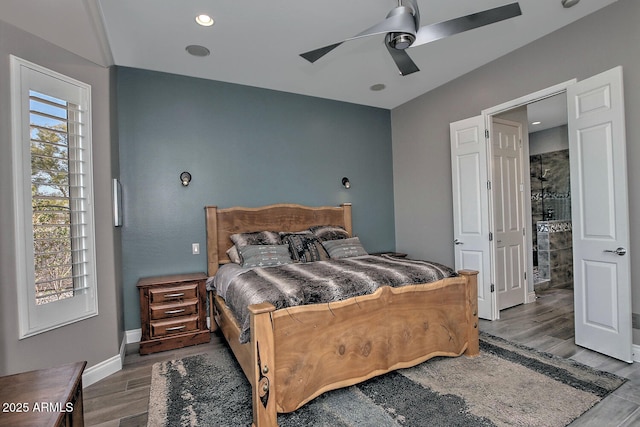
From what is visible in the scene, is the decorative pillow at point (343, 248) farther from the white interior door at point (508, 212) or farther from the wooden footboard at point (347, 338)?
the white interior door at point (508, 212)

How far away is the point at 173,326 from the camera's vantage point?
10.5 ft

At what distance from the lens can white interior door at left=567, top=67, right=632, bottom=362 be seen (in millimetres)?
2605

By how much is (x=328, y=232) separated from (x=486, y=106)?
8.07ft

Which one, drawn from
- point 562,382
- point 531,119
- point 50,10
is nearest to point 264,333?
point 562,382

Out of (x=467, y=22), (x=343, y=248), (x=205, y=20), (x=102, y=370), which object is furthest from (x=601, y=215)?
(x=102, y=370)

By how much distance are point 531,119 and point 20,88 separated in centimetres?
695

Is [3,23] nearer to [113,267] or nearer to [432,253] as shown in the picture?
[113,267]

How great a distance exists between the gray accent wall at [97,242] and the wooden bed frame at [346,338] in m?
1.00

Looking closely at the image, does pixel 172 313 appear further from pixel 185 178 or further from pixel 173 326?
pixel 185 178

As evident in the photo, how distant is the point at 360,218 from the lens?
→ 493 centimetres

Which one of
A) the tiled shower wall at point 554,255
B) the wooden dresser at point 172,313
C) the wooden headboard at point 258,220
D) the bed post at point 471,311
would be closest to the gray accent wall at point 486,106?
the wooden headboard at point 258,220

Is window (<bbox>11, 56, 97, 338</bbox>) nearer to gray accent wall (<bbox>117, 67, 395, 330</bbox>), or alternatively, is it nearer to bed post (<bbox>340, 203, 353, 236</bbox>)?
gray accent wall (<bbox>117, 67, 395, 330</bbox>)

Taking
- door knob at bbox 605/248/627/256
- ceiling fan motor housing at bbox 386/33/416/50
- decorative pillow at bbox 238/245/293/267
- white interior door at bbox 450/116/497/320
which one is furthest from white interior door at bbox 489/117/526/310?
decorative pillow at bbox 238/245/293/267

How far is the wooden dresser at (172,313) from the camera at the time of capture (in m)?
3.10
